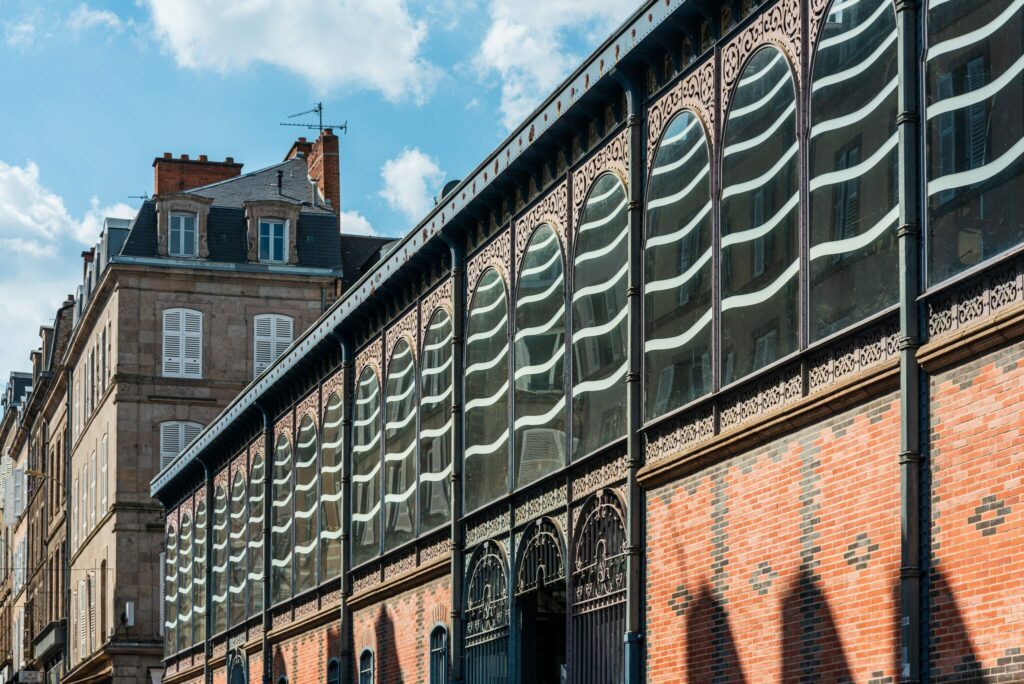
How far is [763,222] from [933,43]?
3.02m

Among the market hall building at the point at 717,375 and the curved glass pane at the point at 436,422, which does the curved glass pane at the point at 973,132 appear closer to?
the market hall building at the point at 717,375

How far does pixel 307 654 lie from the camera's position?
32.6 meters

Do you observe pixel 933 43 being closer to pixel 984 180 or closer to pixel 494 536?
pixel 984 180

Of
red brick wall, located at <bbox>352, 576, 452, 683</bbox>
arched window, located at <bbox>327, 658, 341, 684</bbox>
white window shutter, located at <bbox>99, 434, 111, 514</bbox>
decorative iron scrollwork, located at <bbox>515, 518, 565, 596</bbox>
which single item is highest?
white window shutter, located at <bbox>99, 434, 111, 514</bbox>

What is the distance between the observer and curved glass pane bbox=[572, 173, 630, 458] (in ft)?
66.3

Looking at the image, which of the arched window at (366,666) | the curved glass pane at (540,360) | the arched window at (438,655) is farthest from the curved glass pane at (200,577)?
the curved glass pane at (540,360)

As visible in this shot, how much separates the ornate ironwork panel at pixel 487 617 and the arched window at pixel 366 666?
14.2 ft

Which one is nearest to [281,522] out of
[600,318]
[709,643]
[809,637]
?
[600,318]

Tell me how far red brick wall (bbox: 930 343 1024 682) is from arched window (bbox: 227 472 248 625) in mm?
24968

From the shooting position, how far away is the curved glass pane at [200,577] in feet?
137

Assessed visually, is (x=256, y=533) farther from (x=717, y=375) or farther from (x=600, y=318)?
(x=717, y=375)

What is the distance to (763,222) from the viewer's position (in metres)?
17.2

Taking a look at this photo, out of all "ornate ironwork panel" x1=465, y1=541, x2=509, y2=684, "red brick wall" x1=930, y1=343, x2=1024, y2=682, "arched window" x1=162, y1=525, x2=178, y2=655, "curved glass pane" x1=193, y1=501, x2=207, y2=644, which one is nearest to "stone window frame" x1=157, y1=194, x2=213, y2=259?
"arched window" x1=162, y1=525, x2=178, y2=655

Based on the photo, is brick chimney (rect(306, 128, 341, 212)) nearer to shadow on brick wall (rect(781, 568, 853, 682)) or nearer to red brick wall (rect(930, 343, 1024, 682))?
shadow on brick wall (rect(781, 568, 853, 682))
